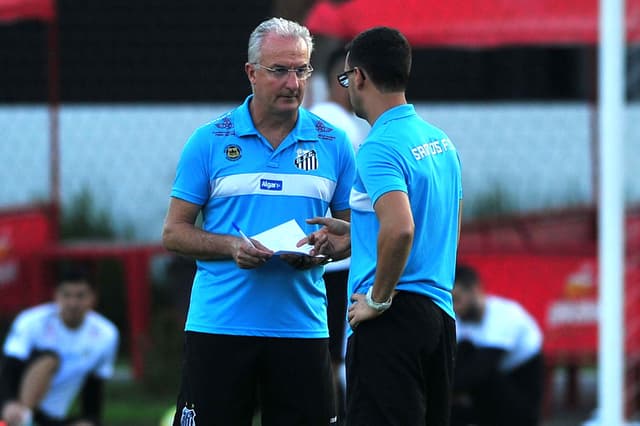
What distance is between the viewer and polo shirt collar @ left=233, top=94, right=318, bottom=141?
4.86 meters

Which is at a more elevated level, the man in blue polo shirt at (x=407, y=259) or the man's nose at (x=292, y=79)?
the man's nose at (x=292, y=79)

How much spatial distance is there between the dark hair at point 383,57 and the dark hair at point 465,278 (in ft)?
10.9

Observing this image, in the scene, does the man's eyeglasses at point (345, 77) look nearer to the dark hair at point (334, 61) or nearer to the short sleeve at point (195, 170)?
the short sleeve at point (195, 170)

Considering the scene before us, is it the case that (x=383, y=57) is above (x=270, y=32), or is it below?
below

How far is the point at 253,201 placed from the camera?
4.82 metres

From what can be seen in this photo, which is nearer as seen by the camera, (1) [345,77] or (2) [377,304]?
(2) [377,304]

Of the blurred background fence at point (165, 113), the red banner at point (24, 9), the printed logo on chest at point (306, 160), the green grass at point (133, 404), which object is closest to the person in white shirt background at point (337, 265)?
the printed logo on chest at point (306, 160)

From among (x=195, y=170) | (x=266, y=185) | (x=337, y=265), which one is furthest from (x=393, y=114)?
(x=337, y=265)

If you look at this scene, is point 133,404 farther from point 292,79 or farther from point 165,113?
point 292,79

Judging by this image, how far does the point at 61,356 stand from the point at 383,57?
450 cm

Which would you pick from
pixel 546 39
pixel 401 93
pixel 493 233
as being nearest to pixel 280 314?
pixel 401 93

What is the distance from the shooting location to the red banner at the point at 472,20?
315 inches

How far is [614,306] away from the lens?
24.7ft

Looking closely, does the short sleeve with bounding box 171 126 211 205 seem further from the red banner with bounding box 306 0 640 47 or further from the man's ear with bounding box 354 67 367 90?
the red banner with bounding box 306 0 640 47
